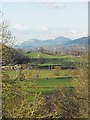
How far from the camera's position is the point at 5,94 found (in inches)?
233

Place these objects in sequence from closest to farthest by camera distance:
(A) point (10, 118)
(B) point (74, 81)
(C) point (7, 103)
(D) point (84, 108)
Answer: (A) point (10, 118)
(C) point (7, 103)
(D) point (84, 108)
(B) point (74, 81)

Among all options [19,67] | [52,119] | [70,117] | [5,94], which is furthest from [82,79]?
[5,94]

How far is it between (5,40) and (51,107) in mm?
2980

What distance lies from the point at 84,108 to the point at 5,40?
2858 millimetres

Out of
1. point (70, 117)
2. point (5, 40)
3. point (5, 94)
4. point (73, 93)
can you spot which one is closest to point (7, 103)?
point (5, 94)

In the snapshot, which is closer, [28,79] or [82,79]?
[28,79]

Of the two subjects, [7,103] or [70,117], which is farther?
[70,117]

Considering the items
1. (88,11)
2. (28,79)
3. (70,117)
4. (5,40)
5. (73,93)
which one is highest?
(88,11)

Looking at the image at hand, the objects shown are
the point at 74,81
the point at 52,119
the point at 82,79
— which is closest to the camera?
the point at 52,119

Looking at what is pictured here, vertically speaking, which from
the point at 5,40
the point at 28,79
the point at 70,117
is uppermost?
the point at 5,40

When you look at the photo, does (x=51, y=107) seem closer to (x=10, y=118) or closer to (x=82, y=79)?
(x=82, y=79)

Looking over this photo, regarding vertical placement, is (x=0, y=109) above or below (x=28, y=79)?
below

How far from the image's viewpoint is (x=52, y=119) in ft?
22.4

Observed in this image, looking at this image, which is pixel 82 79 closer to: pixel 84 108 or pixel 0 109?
pixel 84 108
